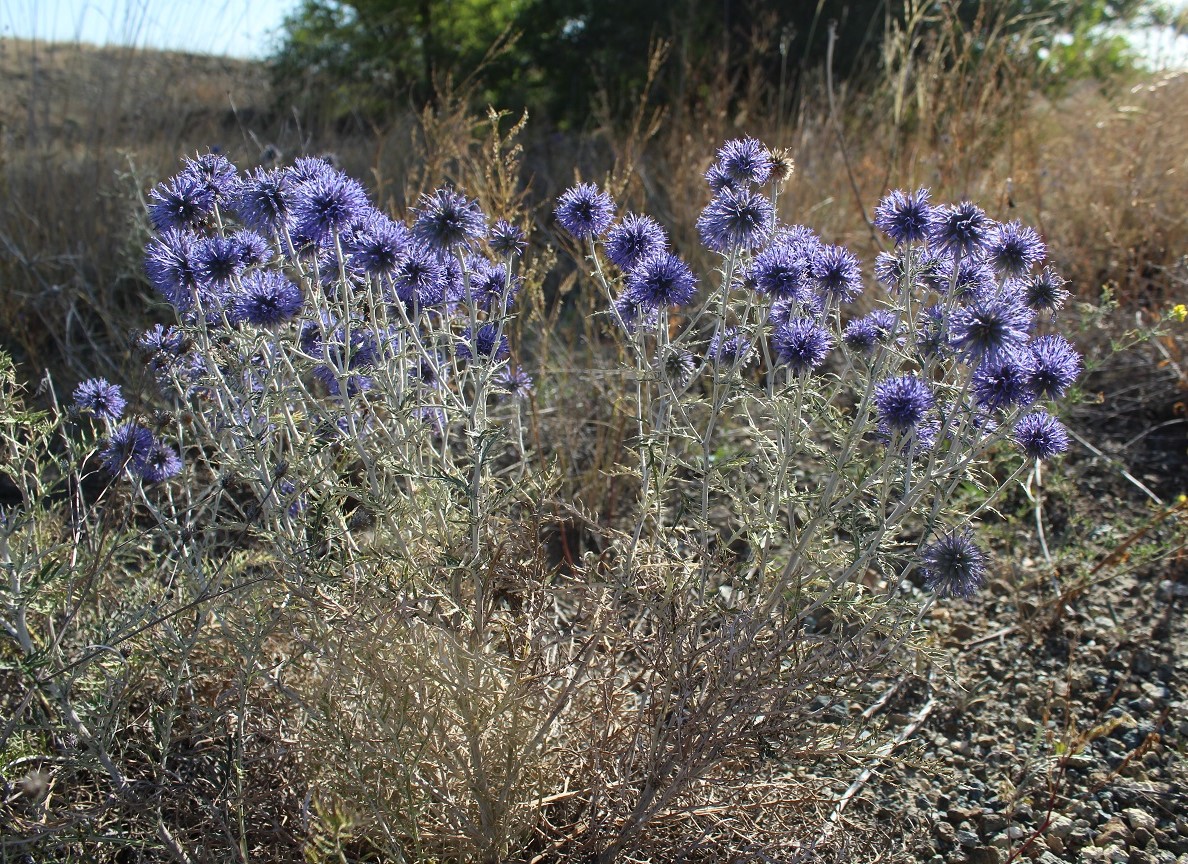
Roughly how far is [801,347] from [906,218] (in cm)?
39

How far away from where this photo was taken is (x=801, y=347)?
2344mm

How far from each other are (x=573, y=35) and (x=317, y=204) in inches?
354

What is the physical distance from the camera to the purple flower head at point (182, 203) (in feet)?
8.01

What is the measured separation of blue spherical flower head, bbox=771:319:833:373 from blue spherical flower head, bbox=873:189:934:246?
0.29m

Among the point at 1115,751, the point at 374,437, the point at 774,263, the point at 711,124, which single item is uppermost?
the point at 711,124

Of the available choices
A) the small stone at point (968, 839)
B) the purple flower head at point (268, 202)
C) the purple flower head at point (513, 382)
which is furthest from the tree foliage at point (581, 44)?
the small stone at point (968, 839)

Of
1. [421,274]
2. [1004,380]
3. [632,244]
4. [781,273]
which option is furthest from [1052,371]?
[421,274]

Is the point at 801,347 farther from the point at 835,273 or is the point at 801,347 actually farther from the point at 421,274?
the point at 421,274

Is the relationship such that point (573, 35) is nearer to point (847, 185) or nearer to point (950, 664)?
point (847, 185)

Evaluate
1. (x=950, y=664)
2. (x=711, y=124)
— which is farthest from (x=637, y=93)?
(x=950, y=664)

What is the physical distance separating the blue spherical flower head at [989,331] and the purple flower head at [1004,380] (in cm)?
2

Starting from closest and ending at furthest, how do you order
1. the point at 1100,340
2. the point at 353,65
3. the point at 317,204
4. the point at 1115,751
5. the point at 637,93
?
the point at 317,204, the point at 1115,751, the point at 1100,340, the point at 637,93, the point at 353,65

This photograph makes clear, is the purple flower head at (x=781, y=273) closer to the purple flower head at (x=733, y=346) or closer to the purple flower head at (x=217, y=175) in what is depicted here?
the purple flower head at (x=733, y=346)

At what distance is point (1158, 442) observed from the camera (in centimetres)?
459
